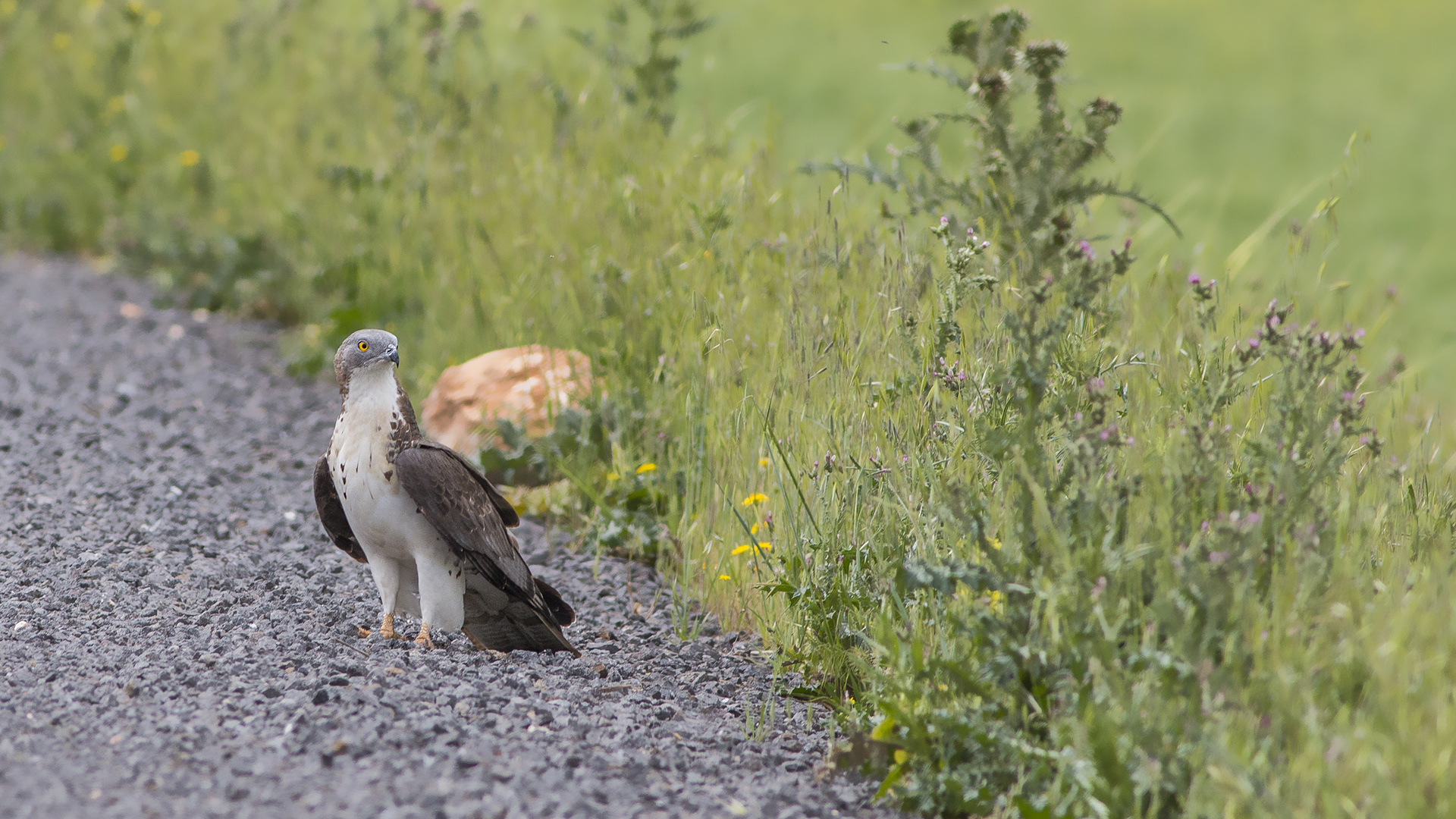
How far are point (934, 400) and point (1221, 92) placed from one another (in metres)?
10.0

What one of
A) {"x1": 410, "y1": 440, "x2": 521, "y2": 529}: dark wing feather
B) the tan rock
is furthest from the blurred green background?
{"x1": 410, "y1": 440, "x2": 521, "y2": 529}: dark wing feather

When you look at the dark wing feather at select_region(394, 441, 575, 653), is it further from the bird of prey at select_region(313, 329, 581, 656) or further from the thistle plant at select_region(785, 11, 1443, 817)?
the thistle plant at select_region(785, 11, 1443, 817)

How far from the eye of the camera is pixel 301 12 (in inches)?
369

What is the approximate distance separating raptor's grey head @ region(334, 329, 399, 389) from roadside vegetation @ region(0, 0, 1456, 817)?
112 cm

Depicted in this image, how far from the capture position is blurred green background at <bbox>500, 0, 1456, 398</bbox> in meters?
9.23

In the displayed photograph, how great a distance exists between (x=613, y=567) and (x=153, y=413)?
7.87 ft

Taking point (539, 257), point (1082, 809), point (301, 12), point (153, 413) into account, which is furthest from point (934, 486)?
point (301, 12)

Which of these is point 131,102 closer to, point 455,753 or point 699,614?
point 699,614

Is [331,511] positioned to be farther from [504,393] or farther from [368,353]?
[504,393]

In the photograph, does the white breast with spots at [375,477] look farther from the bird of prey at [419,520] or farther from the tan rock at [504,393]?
the tan rock at [504,393]

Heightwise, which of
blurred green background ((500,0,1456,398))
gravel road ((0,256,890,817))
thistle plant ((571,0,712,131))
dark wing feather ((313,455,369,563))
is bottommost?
gravel road ((0,256,890,817))

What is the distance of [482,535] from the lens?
354 centimetres

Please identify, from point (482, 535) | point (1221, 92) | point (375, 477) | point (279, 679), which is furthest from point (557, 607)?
point (1221, 92)

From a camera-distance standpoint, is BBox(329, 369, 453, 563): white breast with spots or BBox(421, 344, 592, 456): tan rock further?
BBox(421, 344, 592, 456): tan rock
